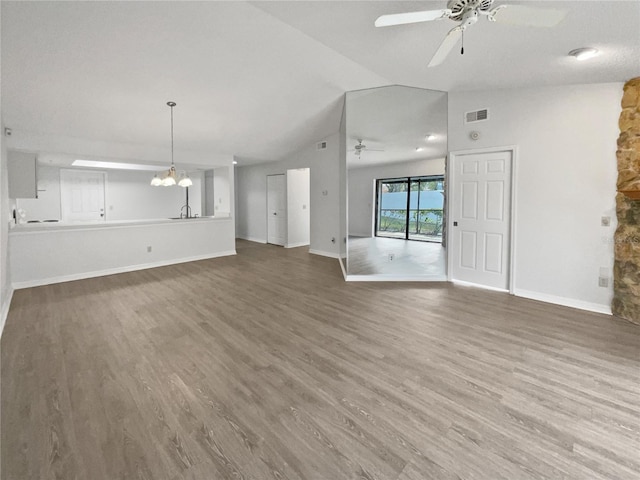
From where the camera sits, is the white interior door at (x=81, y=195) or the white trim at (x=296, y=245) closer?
the white interior door at (x=81, y=195)

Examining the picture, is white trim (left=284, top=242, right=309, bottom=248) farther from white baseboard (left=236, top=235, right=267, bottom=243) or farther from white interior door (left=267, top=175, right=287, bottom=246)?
white baseboard (left=236, top=235, right=267, bottom=243)

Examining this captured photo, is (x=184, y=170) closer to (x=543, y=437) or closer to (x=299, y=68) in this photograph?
(x=299, y=68)

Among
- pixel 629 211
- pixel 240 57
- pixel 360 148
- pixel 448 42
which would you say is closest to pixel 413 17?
pixel 448 42

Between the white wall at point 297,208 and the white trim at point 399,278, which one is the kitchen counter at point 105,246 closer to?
the white wall at point 297,208

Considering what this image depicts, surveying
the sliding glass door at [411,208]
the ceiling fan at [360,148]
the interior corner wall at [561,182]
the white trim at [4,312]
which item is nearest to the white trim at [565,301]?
the interior corner wall at [561,182]

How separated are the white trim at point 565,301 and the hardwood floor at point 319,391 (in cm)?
23

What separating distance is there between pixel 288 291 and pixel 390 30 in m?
3.39

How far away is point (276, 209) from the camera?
862 centimetres

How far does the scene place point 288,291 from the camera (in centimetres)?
443

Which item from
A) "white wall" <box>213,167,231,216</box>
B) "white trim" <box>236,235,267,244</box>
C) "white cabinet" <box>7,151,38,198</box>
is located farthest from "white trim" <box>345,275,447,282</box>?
"white cabinet" <box>7,151,38,198</box>

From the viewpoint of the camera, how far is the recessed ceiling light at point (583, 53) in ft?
9.20

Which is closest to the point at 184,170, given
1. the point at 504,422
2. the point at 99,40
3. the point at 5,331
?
the point at 99,40

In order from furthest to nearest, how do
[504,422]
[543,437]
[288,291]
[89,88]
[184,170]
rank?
[184,170], [288,291], [89,88], [504,422], [543,437]

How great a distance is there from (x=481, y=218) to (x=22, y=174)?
7.03 m
